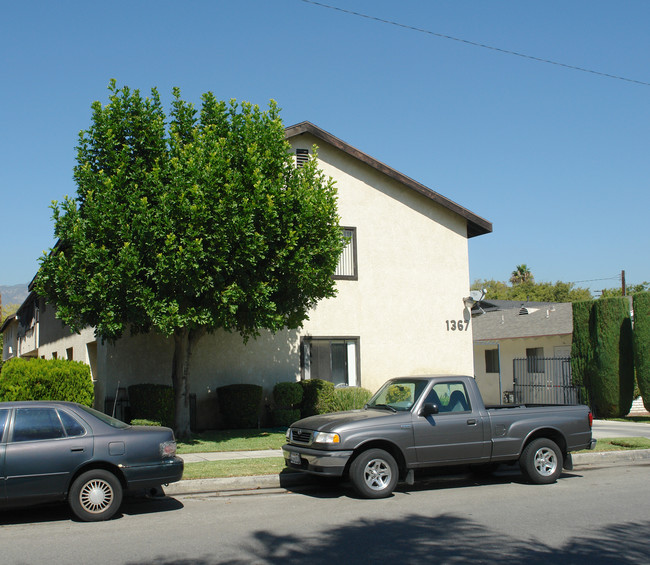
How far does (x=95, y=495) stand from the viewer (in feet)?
25.5

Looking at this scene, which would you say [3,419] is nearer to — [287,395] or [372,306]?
[287,395]

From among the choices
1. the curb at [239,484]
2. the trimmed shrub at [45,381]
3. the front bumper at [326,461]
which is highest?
the trimmed shrub at [45,381]

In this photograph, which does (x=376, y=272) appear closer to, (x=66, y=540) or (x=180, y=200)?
(x=180, y=200)

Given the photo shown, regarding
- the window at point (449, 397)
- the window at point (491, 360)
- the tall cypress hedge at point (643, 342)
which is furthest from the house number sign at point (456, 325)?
the window at point (449, 397)

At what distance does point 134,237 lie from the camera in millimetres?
12492

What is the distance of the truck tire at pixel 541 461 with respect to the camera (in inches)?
395

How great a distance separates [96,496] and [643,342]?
55.9ft

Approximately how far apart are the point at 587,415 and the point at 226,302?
21.6 ft

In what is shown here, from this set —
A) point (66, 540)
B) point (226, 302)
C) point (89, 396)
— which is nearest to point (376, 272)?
point (226, 302)

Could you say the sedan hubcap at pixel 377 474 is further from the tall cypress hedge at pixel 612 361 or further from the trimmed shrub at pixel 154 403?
the tall cypress hedge at pixel 612 361

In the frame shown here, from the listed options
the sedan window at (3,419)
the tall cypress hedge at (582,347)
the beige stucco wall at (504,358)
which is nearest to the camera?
the sedan window at (3,419)

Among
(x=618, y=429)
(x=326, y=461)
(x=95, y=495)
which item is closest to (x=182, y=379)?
(x=326, y=461)

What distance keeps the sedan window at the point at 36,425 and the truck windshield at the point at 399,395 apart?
4608 mm

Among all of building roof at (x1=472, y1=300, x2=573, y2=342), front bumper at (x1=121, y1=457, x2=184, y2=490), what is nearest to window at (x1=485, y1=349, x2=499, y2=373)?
building roof at (x1=472, y1=300, x2=573, y2=342)
